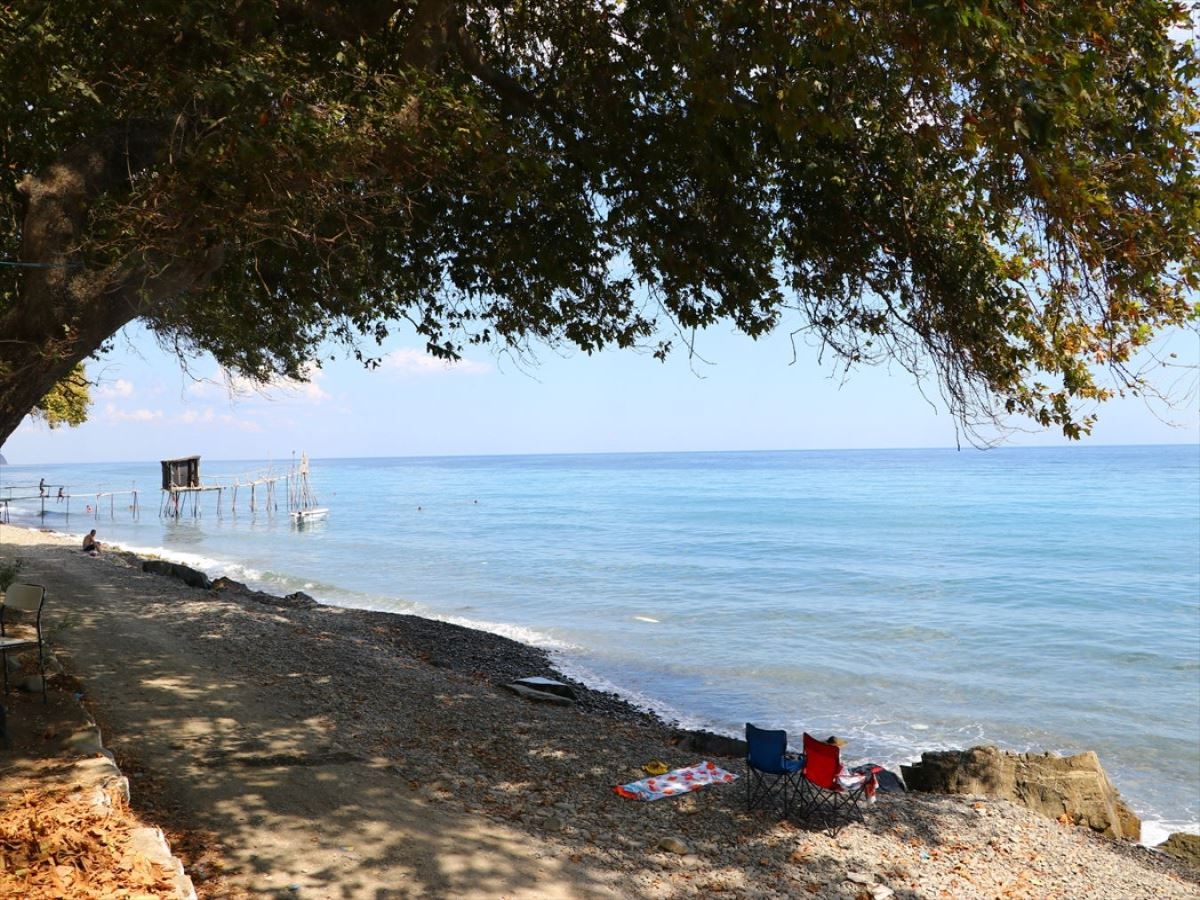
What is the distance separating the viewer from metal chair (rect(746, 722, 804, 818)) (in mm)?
7160

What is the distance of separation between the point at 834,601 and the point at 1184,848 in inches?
688

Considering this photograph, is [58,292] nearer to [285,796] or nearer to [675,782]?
[285,796]

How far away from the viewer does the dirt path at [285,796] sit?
4.93 meters

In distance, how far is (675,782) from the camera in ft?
25.4

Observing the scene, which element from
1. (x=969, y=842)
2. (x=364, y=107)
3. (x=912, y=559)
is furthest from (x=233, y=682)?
(x=912, y=559)

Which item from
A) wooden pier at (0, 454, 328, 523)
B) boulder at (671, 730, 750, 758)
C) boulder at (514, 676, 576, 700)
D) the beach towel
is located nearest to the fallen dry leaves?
the beach towel

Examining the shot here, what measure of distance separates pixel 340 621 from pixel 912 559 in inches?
1054

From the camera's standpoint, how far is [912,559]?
37.1 metres

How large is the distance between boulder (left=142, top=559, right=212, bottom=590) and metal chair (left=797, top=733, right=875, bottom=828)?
52.8 ft

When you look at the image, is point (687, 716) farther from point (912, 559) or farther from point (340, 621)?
point (912, 559)

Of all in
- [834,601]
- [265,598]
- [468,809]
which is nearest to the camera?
[468,809]

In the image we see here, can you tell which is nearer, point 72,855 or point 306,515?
point 72,855

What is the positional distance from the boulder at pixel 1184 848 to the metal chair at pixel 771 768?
462 centimetres

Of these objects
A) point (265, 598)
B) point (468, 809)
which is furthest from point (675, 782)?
point (265, 598)
